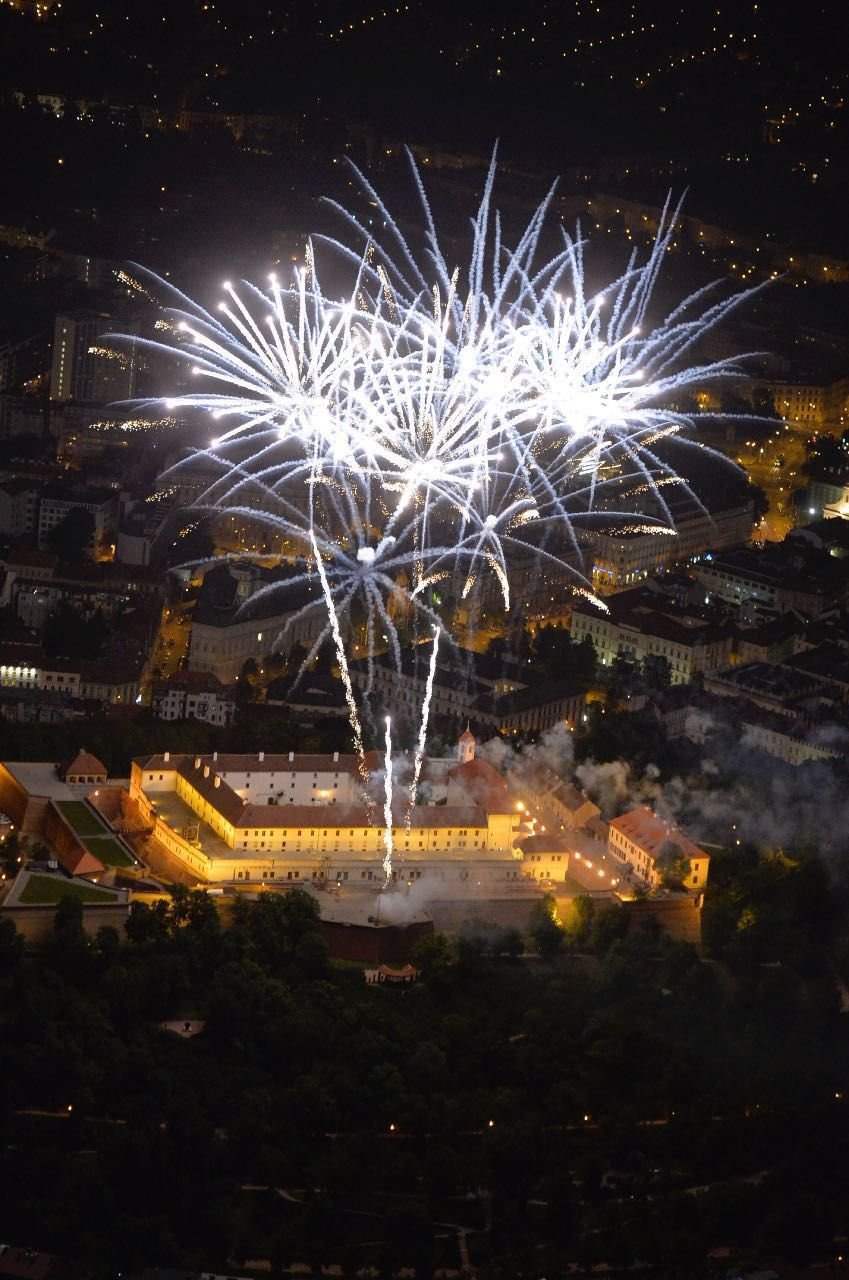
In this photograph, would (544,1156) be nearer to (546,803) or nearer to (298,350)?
(546,803)

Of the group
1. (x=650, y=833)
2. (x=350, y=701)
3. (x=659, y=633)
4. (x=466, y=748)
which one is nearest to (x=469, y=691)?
(x=350, y=701)

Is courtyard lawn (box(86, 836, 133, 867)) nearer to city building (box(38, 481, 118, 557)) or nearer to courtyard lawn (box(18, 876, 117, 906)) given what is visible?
courtyard lawn (box(18, 876, 117, 906))

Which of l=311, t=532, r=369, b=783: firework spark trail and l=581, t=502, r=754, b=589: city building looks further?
l=581, t=502, r=754, b=589: city building

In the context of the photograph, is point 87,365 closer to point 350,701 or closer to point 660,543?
point 660,543

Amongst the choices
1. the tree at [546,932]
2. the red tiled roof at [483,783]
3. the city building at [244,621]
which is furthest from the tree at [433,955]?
the city building at [244,621]

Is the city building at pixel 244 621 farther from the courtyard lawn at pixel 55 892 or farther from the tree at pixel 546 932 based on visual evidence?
the courtyard lawn at pixel 55 892

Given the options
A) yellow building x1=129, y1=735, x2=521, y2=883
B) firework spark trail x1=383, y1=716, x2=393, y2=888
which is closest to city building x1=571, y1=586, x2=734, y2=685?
yellow building x1=129, y1=735, x2=521, y2=883
